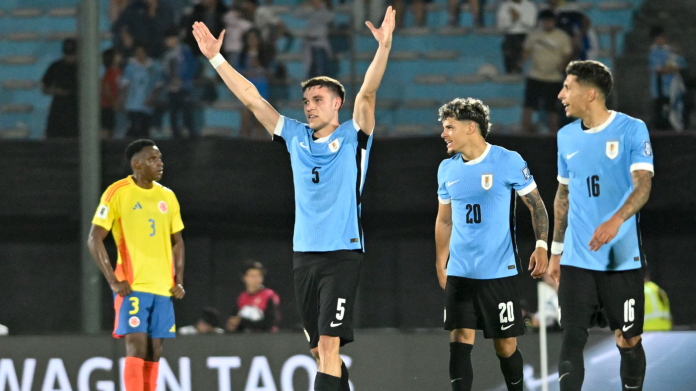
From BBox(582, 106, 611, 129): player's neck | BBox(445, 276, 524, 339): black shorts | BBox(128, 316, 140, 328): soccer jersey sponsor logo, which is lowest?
BBox(128, 316, 140, 328): soccer jersey sponsor logo

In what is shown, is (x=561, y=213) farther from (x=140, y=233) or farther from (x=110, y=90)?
(x=110, y=90)

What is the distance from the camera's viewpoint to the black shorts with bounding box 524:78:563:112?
1043 centimetres

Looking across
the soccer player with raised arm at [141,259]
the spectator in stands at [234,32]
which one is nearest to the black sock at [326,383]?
the soccer player with raised arm at [141,259]

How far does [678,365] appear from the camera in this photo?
7.07 m

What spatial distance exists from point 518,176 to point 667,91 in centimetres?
468

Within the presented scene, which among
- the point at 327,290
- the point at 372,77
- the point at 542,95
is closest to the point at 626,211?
the point at 372,77

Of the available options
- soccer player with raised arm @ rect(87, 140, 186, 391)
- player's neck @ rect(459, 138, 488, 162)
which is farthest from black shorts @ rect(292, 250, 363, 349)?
soccer player with raised arm @ rect(87, 140, 186, 391)

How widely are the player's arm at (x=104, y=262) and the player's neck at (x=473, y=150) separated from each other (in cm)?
241

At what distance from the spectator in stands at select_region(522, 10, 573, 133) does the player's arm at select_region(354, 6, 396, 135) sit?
5084 millimetres

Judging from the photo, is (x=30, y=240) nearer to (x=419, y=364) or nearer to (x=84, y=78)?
(x=84, y=78)

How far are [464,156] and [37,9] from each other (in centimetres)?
714

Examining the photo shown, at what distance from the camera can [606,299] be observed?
5.54 meters

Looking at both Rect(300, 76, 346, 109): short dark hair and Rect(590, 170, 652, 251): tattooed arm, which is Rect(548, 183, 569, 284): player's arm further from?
Rect(300, 76, 346, 109): short dark hair

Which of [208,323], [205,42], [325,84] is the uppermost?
[205,42]
